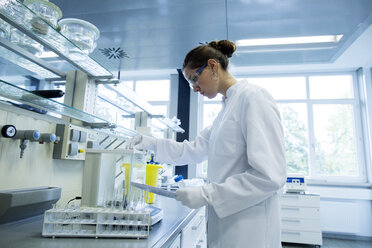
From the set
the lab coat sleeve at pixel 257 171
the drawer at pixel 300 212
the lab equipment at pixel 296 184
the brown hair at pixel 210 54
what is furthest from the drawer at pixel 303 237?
the brown hair at pixel 210 54

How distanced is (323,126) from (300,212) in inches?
73.6

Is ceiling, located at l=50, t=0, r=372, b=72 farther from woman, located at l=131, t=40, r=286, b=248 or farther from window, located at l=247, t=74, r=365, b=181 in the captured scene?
window, located at l=247, t=74, r=365, b=181

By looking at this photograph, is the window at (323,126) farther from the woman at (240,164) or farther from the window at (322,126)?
the woman at (240,164)

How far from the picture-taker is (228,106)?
1.04 m

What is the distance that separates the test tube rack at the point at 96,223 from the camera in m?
0.77

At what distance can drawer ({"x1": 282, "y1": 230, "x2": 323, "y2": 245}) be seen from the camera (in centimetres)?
321

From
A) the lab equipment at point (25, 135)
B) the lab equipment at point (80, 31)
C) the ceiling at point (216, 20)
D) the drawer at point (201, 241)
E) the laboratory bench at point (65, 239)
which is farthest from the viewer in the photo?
the ceiling at point (216, 20)

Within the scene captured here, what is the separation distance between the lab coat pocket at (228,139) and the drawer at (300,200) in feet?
9.69

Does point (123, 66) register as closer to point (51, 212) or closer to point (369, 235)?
point (51, 212)

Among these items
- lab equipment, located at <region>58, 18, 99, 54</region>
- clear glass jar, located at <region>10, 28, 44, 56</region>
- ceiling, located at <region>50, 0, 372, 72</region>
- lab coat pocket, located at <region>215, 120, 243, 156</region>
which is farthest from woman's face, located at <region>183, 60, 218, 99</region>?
ceiling, located at <region>50, 0, 372, 72</region>

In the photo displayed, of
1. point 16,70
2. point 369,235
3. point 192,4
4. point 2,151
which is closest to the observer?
point 2,151

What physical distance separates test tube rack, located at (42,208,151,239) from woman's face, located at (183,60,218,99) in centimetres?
→ 62

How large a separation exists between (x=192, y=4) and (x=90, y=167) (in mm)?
1750

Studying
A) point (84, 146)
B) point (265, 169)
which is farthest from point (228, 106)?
point (84, 146)
